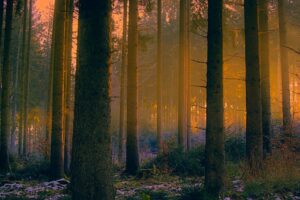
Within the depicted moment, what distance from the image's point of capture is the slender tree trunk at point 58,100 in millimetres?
12930

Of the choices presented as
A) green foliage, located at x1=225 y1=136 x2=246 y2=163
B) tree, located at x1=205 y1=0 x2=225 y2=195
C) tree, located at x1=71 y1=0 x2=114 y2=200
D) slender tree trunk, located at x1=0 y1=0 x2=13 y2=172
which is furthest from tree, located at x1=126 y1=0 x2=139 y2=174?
tree, located at x1=71 y1=0 x2=114 y2=200

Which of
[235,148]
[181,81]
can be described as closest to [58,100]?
[235,148]

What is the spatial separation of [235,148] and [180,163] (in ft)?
12.1

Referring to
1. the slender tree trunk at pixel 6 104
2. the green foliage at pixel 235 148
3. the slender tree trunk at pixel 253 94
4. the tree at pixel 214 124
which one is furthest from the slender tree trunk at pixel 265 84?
the slender tree trunk at pixel 6 104

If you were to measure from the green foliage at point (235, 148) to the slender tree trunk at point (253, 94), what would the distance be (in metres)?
5.08

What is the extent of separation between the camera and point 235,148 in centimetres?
1702

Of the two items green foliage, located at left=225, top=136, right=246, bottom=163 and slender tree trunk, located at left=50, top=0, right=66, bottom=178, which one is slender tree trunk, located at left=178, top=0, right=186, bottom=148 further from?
slender tree trunk, located at left=50, top=0, right=66, bottom=178

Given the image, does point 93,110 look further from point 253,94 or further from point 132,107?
point 132,107

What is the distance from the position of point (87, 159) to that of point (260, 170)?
6451mm

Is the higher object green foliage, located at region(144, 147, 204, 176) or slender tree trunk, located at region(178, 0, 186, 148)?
slender tree trunk, located at region(178, 0, 186, 148)

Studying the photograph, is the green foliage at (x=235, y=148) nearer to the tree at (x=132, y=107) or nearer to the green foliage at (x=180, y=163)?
the green foliage at (x=180, y=163)

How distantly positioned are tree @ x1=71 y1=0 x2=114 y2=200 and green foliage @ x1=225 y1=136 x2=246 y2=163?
1147 cm

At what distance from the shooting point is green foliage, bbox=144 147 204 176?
14.2 m

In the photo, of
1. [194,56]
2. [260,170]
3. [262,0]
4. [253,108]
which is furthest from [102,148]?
[194,56]
